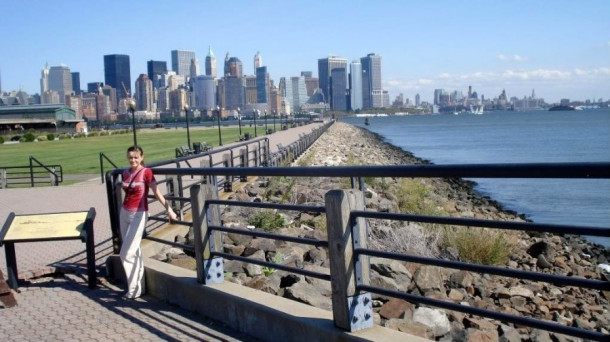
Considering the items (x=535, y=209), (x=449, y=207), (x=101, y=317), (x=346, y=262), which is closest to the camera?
(x=346, y=262)

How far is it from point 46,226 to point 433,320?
4791 mm

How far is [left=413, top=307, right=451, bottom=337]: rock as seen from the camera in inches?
266

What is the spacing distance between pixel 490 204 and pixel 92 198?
533 inches

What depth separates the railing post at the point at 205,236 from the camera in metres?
6.83

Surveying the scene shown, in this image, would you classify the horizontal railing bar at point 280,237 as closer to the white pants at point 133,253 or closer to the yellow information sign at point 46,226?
the white pants at point 133,253

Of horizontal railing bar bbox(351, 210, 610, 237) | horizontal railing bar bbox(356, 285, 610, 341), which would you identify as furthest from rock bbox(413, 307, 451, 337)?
horizontal railing bar bbox(351, 210, 610, 237)

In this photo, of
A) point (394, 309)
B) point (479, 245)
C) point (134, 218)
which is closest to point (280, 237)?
point (394, 309)

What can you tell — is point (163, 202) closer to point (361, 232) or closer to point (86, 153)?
point (361, 232)

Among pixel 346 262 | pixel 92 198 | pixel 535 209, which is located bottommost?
pixel 535 209

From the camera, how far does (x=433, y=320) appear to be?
688cm

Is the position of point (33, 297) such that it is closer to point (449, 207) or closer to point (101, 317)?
point (101, 317)

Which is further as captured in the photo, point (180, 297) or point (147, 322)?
point (180, 297)

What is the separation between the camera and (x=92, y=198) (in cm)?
1962

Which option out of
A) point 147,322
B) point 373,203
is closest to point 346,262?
point 147,322
